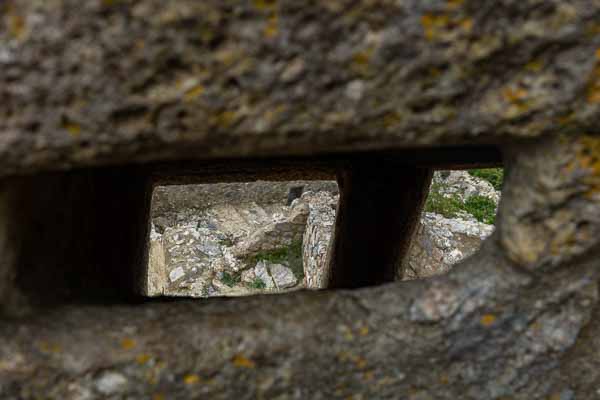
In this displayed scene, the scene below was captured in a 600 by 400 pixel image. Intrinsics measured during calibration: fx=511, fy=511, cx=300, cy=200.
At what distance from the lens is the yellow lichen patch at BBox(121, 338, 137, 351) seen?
3.46 ft

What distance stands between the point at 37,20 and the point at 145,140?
23 centimetres

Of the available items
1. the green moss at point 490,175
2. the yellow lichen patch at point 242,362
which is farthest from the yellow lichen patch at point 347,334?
the green moss at point 490,175

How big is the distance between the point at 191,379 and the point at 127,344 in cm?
16

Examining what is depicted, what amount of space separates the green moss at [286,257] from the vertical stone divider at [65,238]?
3.57 metres

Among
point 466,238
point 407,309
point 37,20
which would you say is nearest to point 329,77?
point 37,20

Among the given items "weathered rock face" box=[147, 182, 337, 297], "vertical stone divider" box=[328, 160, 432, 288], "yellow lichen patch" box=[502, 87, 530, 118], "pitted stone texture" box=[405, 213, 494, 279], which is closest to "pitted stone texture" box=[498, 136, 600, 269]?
"yellow lichen patch" box=[502, 87, 530, 118]

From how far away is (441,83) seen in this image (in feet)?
2.95

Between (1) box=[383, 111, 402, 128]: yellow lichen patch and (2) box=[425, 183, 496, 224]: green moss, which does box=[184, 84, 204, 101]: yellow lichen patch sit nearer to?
(1) box=[383, 111, 402, 128]: yellow lichen patch

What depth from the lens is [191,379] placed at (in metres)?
1.10

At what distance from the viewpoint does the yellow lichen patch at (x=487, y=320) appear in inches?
45.6

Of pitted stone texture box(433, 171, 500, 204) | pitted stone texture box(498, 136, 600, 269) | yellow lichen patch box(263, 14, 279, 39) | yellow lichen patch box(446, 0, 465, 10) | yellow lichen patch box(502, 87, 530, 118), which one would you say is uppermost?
pitted stone texture box(433, 171, 500, 204)

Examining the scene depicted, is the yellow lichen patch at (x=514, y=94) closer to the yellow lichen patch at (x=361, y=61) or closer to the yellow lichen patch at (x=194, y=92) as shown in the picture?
the yellow lichen patch at (x=361, y=61)

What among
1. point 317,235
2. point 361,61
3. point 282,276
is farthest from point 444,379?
point 282,276

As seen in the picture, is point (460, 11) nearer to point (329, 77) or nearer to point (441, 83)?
point (441, 83)
